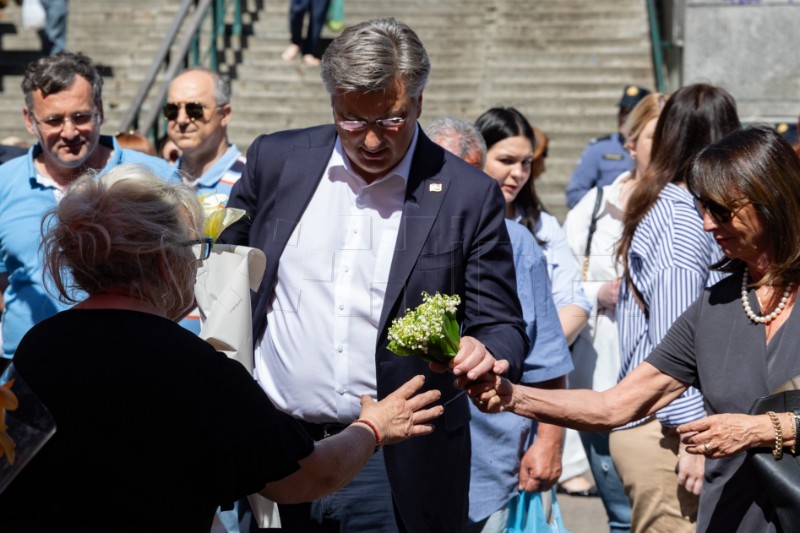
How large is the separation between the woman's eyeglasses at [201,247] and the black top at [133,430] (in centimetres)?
26

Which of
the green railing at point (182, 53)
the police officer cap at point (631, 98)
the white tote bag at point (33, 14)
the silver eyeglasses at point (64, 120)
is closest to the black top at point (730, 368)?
the silver eyeglasses at point (64, 120)

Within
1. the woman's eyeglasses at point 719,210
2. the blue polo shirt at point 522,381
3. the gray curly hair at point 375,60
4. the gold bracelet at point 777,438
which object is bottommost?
the blue polo shirt at point 522,381

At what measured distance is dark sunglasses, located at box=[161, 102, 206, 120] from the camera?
5.78 meters

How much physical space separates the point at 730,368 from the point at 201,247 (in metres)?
1.55

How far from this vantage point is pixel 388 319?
3.49m

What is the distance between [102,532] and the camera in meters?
2.45

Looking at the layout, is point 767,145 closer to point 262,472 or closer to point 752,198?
point 752,198

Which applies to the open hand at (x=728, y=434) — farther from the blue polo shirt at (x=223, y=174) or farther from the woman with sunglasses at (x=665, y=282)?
the blue polo shirt at (x=223, y=174)

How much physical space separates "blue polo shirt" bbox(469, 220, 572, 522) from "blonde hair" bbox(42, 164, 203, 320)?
180 centimetres

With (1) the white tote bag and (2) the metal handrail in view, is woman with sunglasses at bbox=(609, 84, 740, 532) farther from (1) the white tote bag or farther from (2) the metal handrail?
(1) the white tote bag

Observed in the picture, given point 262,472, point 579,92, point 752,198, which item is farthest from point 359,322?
point 579,92

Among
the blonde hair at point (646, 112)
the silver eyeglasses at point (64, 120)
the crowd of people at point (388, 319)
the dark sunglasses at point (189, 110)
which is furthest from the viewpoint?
the dark sunglasses at point (189, 110)

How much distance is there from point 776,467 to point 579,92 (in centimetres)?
942

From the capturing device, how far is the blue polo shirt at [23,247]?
14.3ft
